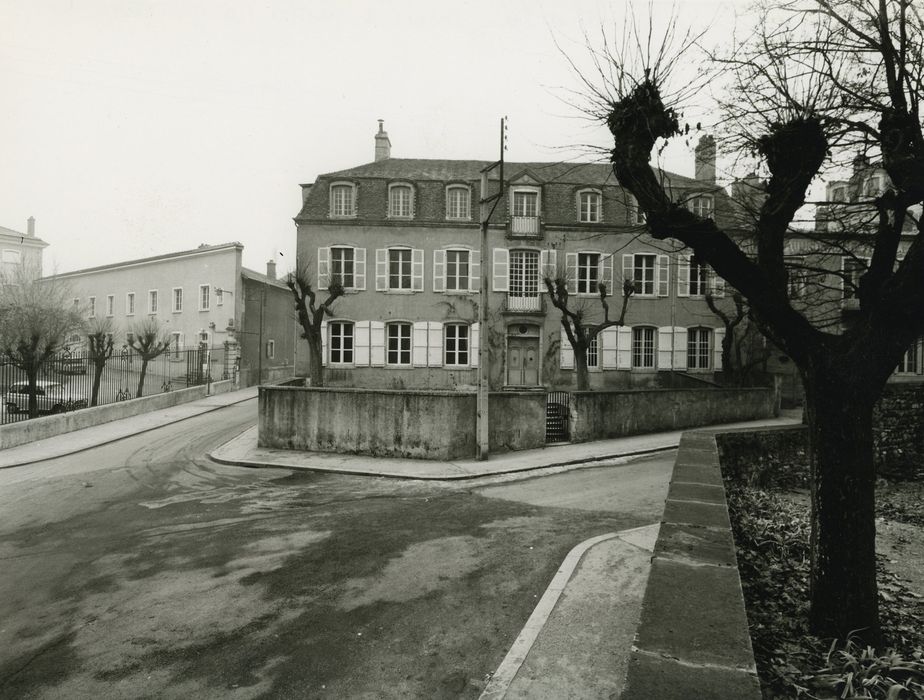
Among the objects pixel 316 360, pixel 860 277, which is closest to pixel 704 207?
pixel 316 360

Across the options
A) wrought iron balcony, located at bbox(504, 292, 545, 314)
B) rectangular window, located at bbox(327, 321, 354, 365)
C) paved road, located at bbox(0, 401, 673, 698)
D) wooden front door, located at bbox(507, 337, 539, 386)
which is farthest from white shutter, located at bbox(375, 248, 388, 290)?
paved road, located at bbox(0, 401, 673, 698)

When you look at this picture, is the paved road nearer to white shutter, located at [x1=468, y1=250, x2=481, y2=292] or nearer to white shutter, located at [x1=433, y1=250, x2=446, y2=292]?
white shutter, located at [x1=433, y1=250, x2=446, y2=292]

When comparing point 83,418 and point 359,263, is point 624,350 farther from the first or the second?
point 83,418

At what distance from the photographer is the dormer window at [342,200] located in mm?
26109

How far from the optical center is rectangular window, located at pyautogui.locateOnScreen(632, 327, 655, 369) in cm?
2683

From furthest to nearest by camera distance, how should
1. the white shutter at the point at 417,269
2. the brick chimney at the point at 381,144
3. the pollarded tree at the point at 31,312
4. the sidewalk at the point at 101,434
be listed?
the brick chimney at the point at 381,144, the pollarded tree at the point at 31,312, the white shutter at the point at 417,269, the sidewalk at the point at 101,434

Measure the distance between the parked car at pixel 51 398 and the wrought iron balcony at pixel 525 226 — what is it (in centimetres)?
1874

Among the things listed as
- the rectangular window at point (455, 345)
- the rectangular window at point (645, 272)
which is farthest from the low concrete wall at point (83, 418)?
the rectangular window at point (645, 272)


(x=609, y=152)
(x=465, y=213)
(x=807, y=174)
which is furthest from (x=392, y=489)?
(x=465, y=213)

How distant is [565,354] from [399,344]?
8.02 metres

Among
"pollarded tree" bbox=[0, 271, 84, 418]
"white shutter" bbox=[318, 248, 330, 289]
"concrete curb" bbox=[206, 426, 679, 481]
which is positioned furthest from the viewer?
"pollarded tree" bbox=[0, 271, 84, 418]

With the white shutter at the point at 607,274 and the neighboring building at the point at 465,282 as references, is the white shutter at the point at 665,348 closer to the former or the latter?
the neighboring building at the point at 465,282

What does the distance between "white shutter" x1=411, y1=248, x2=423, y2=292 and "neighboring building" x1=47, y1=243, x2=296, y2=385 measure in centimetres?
909

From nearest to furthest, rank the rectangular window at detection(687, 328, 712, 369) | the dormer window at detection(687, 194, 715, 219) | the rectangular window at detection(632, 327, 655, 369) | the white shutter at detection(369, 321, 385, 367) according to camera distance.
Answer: the dormer window at detection(687, 194, 715, 219) → the white shutter at detection(369, 321, 385, 367) → the rectangular window at detection(632, 327, 655, 369) → the rectangular window at detection(687, 328, 712, 369)
